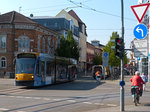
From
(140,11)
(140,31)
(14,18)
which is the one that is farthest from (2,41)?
(140,11)

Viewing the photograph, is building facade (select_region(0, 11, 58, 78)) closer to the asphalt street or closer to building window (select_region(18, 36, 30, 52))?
building window (select_region(18, 36, 30, 52))

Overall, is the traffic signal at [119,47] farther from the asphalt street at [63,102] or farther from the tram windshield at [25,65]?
the tram windshield at [25,65]

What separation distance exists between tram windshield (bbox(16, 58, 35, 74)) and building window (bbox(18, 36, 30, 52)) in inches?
879

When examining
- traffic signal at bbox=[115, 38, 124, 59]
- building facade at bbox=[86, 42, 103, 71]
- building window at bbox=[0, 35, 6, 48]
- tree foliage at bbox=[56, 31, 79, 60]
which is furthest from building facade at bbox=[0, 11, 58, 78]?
building facade at bbox=[86, 42, 103, 71]

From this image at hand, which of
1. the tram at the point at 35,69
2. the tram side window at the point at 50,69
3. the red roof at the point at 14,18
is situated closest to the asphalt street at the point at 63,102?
the tram at the point at 35,69

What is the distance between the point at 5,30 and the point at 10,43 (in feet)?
7.63

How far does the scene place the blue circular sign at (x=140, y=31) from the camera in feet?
34.9

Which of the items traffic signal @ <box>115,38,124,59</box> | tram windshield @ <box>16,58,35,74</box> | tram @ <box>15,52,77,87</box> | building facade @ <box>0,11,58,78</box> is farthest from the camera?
building facade @ <box>0,11,58,78</box>

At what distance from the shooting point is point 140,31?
10.7 m

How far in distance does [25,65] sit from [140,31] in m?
13.9

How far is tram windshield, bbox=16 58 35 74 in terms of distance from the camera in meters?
22.4

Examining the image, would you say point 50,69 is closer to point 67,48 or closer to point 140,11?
point 140,11

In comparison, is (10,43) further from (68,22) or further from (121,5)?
(121,5)

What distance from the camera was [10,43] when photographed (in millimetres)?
44781
